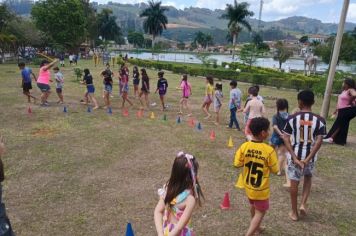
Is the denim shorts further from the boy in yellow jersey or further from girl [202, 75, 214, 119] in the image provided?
the boy in yellow jersey

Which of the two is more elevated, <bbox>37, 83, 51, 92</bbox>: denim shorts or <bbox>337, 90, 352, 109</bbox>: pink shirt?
<bbox>337, 90, 352, 109</bbox>: pink shirt

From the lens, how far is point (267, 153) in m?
4.15

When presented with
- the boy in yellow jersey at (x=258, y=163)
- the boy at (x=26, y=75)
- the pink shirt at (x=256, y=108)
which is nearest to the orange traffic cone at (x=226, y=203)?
the boy in yellow jersey at (x=258, y=163)

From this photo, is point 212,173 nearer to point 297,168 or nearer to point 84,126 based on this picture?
point 297,168

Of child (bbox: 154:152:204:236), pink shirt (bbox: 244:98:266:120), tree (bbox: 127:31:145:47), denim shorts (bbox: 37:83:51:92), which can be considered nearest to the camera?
child (bbox: 154:152:204:236)

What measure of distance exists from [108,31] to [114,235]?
82.7 metres

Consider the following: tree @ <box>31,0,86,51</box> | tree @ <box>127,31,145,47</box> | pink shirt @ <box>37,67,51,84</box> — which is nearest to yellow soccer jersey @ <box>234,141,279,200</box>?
pink shirt @ <box>37,67,51,84</box>

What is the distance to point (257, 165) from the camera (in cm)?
421

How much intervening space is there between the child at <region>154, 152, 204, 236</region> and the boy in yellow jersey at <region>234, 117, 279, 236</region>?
1322mm

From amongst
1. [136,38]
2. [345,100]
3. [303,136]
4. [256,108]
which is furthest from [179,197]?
[136,38]

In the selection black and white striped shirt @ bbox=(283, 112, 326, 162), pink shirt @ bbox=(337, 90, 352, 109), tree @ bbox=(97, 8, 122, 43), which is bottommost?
pink shirt @ bbox=(337, 90, 352, 109)

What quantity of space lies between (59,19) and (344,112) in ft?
150

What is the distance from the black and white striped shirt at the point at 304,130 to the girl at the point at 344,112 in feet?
16.4

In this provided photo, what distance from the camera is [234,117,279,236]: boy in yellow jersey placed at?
4137mm
